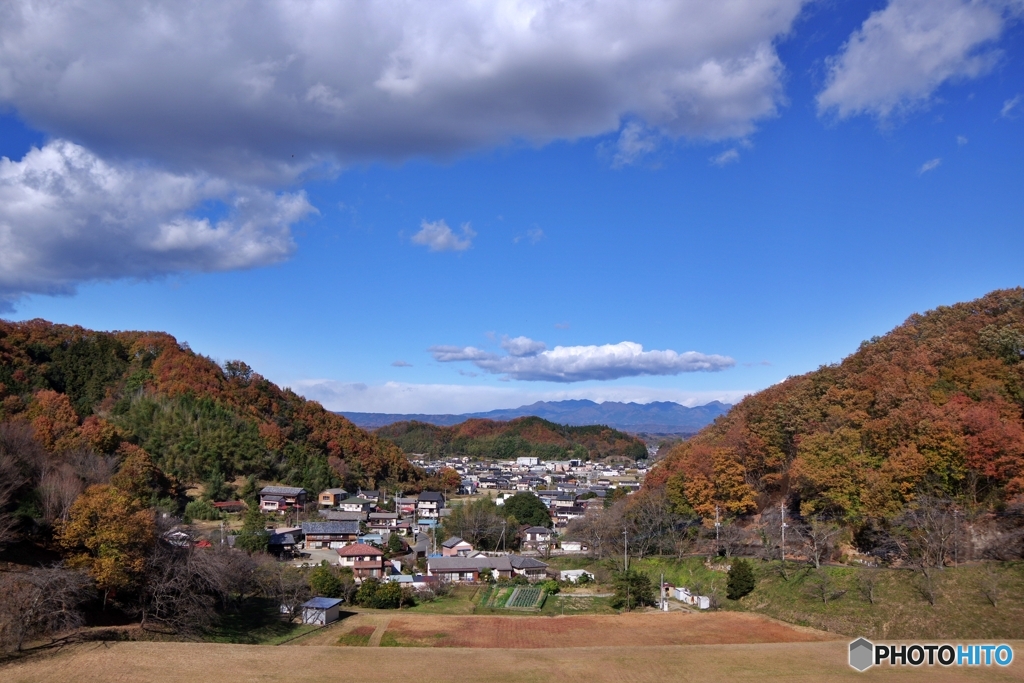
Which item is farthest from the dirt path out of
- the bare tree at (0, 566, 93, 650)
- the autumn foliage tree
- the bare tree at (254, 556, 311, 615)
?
the bare tree at (0, 566, 93, 650)

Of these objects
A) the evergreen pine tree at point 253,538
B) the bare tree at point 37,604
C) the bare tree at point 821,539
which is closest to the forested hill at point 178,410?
the evergreen pine tree at point 253,538

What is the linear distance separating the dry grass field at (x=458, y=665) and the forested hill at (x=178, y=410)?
76.0 ft

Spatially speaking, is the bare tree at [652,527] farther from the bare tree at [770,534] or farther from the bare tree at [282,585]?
the bare tree at [282,585]

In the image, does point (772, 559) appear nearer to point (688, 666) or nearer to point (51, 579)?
point (688, 666)

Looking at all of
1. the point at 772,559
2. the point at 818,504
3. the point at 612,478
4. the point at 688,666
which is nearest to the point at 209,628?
the point at 688,666

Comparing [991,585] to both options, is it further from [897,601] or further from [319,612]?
[319,612]

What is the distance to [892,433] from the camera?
79.9 feet

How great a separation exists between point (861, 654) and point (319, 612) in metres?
15.1

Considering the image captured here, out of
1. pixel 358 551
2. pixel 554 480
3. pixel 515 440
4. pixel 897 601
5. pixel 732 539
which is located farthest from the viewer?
pixel 515 440

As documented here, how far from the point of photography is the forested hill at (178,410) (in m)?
41.9

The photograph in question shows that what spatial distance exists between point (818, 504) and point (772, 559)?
286cm

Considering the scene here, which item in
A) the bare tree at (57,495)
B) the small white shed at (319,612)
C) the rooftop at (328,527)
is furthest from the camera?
the rooftop at (328,527)

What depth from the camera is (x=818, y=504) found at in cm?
2617

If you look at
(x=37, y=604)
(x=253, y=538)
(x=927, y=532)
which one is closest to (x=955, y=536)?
(x=927, y=532)
